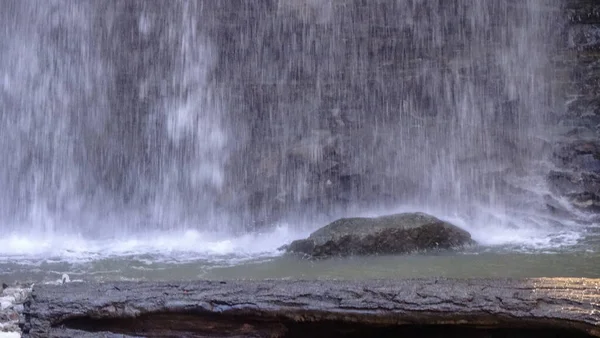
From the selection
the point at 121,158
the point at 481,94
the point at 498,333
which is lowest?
the point at 498,333

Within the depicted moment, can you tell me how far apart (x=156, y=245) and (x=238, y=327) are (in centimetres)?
560

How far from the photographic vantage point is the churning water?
32.6 feet

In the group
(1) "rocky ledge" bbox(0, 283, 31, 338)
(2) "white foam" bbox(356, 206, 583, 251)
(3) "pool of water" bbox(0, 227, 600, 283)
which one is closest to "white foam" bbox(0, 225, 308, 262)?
Result: (3) "pool of water" bbox(0, 227, 600, 283)

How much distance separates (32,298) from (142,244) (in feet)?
18.3

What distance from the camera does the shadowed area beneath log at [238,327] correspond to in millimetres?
2559

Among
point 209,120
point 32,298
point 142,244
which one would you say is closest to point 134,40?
point 209,120

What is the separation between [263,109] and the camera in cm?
1065

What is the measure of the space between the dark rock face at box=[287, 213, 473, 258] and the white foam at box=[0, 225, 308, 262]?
0.58 m

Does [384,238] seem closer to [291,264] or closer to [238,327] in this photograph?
[291,264]

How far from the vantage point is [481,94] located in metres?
10.6

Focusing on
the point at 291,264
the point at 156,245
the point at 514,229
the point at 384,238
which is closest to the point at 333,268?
the point at 291,264

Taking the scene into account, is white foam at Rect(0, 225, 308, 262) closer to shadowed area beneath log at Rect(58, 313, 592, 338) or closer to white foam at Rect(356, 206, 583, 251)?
white foam at Rect(356, 206, 583, 251)

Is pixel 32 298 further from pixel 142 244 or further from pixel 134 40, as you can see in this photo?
pixel 134 40

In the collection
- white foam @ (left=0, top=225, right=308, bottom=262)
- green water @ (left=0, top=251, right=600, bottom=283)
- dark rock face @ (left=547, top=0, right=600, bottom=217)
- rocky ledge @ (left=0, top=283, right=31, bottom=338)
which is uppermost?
dark rock face @ (left=547, top=0, right=600, bottom=217)
